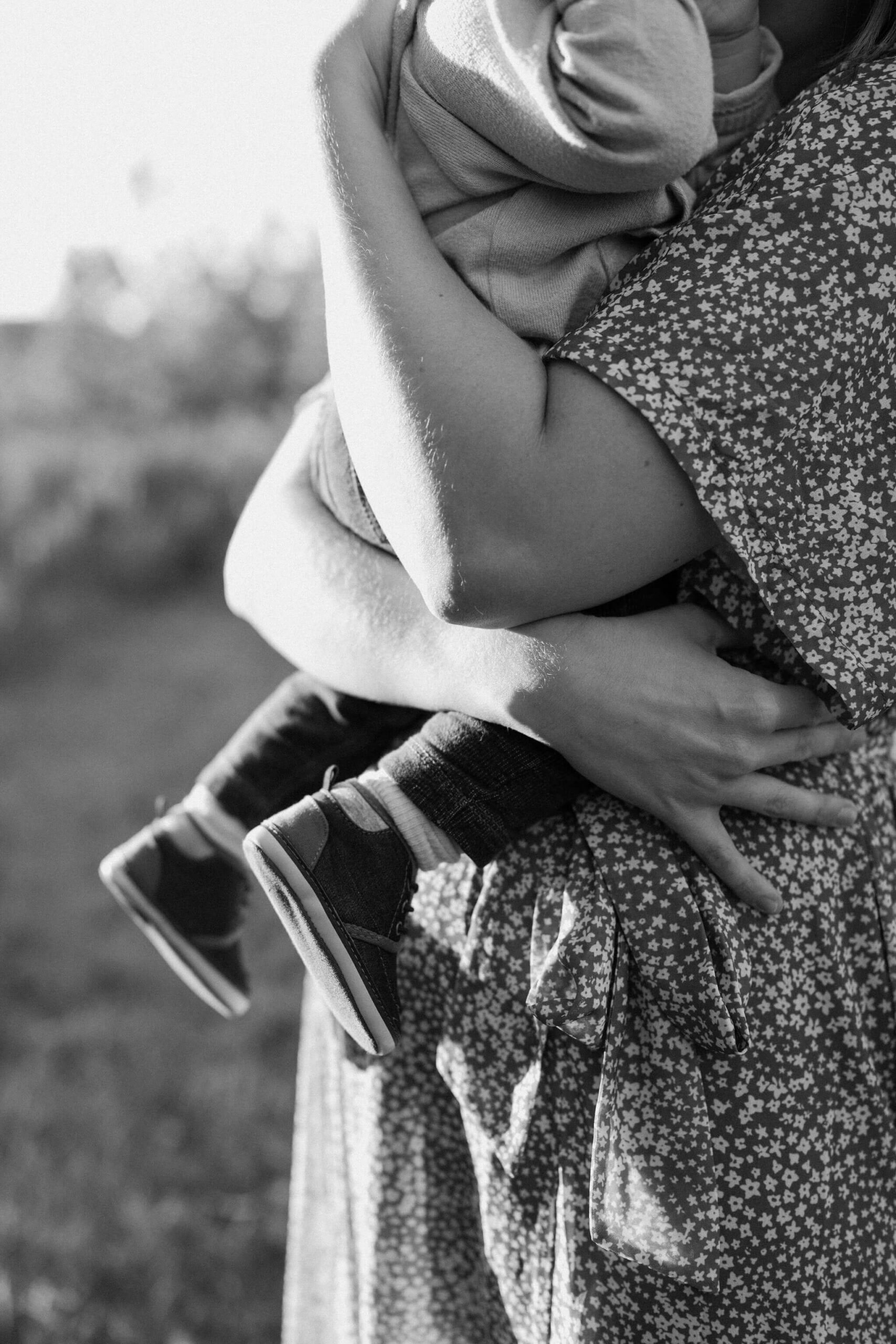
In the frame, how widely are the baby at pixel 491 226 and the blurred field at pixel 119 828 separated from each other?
171 centimetres

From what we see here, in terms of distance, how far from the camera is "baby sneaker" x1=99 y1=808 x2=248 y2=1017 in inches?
65.4

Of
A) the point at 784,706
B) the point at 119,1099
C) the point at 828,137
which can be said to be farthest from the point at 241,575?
the point at 119,1099

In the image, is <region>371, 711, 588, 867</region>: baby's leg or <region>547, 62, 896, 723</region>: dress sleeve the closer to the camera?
<region>547, 62, 896, 723</region>: dress sleeve

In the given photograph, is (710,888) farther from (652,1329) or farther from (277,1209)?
(277,1209)

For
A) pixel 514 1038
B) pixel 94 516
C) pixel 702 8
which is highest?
pixel 702 8

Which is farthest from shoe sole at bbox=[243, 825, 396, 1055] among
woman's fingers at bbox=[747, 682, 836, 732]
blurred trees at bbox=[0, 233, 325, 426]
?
blurred trees at bbox=[0, 233, 325, 426]

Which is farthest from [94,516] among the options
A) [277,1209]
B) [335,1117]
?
[335,1117]

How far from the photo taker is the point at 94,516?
9.09 m

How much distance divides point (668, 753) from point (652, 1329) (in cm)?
52

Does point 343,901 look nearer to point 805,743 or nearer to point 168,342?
point 805,743

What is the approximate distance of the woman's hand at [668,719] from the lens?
3.67 feet

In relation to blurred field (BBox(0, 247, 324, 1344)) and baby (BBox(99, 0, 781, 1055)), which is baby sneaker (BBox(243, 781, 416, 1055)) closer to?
baby (BBox(99, 0, 781, 1055))

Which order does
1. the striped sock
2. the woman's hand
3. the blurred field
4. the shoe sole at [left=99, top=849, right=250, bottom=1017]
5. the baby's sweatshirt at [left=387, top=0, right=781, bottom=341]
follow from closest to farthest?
the baby's sweatshirt at [left=387, top=0, right=781, bottom=341] → the woman's hand → the striped sock → the shoe sole at [left=99, top=849, right=250, bottom=1017] → the blurred field

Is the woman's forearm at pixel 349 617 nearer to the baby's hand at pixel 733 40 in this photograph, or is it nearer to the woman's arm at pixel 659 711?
the woman's arm at pixel 659 711
